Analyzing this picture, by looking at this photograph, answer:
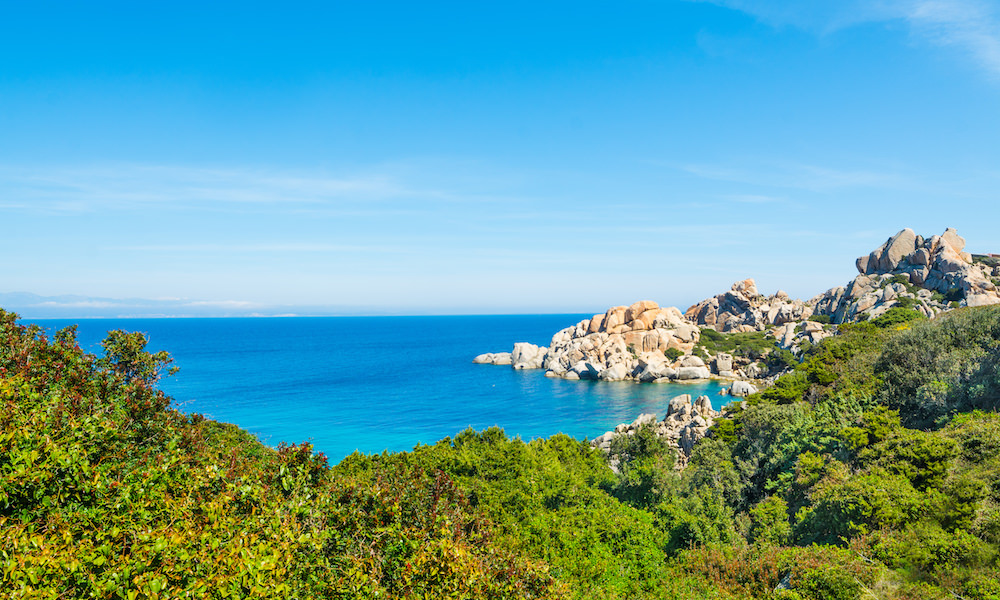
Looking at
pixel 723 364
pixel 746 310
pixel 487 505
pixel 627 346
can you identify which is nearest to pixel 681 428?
pixel 487 505

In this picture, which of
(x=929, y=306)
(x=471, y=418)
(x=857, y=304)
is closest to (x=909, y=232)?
(x=857, y=304)

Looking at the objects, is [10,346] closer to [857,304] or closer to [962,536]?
[962,536]

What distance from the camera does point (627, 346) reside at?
10538cm

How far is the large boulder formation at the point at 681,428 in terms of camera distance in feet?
139

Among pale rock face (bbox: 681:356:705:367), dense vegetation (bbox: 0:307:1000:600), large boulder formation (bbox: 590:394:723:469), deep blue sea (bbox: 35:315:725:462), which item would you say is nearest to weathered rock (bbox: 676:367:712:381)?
pale rock face (bbox: 681:356:705:367)

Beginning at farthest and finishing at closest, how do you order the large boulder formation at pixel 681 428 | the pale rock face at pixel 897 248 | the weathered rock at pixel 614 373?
1. the weathered rock at pixel 614 373
2. the pale rock face at pixel 897 248
3. the large boulder formation at pixel 681 428

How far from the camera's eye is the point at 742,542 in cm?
2022

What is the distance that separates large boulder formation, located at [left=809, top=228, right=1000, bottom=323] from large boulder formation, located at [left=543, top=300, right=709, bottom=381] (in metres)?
28.0

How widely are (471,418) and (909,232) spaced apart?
291 feet

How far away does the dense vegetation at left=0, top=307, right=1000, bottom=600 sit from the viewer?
22.8ft

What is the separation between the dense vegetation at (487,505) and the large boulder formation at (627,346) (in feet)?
209

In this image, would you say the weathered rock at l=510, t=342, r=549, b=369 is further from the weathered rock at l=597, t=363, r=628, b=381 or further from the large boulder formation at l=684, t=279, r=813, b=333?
the large boulder formation at l=684, t=279, r=813, b=333

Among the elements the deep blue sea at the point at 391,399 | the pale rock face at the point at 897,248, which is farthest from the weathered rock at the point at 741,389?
the pale rock face at the point at 897,248

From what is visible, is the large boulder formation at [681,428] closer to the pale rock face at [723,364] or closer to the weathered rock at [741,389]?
the weathered rock at [741,389]
